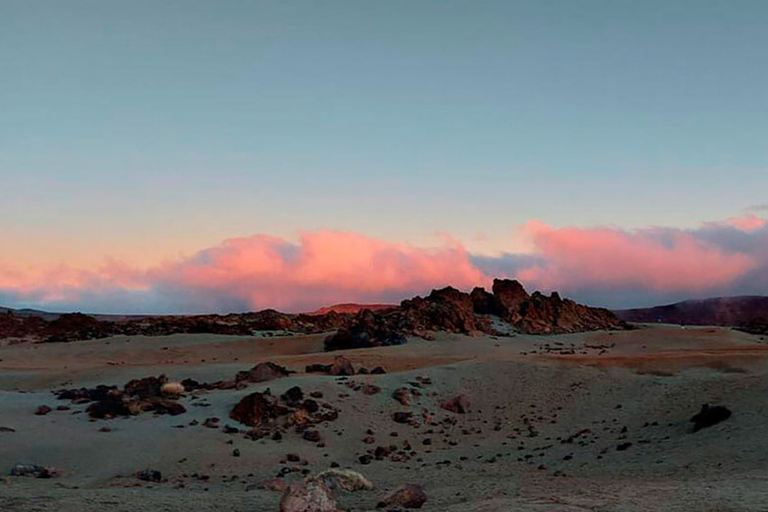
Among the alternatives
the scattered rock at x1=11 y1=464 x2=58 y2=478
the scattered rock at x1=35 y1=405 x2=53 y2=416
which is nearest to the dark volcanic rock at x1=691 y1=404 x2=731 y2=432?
the scattered rock at x1=11 y1=464 x2=58 y2=478

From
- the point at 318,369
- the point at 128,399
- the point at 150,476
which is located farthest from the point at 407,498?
the point at 318,369

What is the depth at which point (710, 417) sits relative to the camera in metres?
16.5

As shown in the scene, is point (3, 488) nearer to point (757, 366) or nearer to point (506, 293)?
point (757, 366)

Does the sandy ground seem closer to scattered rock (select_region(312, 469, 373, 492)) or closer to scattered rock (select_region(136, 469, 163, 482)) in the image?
scattered rock (select_region(136, 469, 163, 482))

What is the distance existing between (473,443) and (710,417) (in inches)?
221

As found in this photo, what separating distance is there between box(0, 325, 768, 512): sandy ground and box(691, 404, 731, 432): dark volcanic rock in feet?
0.75

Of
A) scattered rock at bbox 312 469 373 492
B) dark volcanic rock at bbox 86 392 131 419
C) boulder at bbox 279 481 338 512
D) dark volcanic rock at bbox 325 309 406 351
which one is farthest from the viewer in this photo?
dark volcanic rock at bbox 325 309 406 351

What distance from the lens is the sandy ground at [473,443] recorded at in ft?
36.0

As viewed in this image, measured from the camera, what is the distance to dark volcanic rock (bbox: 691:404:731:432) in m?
16.4

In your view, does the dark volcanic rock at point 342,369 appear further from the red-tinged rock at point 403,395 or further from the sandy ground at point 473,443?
the red-tinged rock at point 403,395

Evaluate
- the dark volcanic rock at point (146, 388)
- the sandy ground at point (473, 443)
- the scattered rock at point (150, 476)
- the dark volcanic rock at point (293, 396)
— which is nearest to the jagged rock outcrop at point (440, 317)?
the sandy ground at point (473, 443)

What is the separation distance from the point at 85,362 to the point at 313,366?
52.1ft

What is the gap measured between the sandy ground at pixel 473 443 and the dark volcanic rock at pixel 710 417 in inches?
9.0

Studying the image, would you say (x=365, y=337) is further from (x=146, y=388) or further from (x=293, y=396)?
(x=293, y=396)
